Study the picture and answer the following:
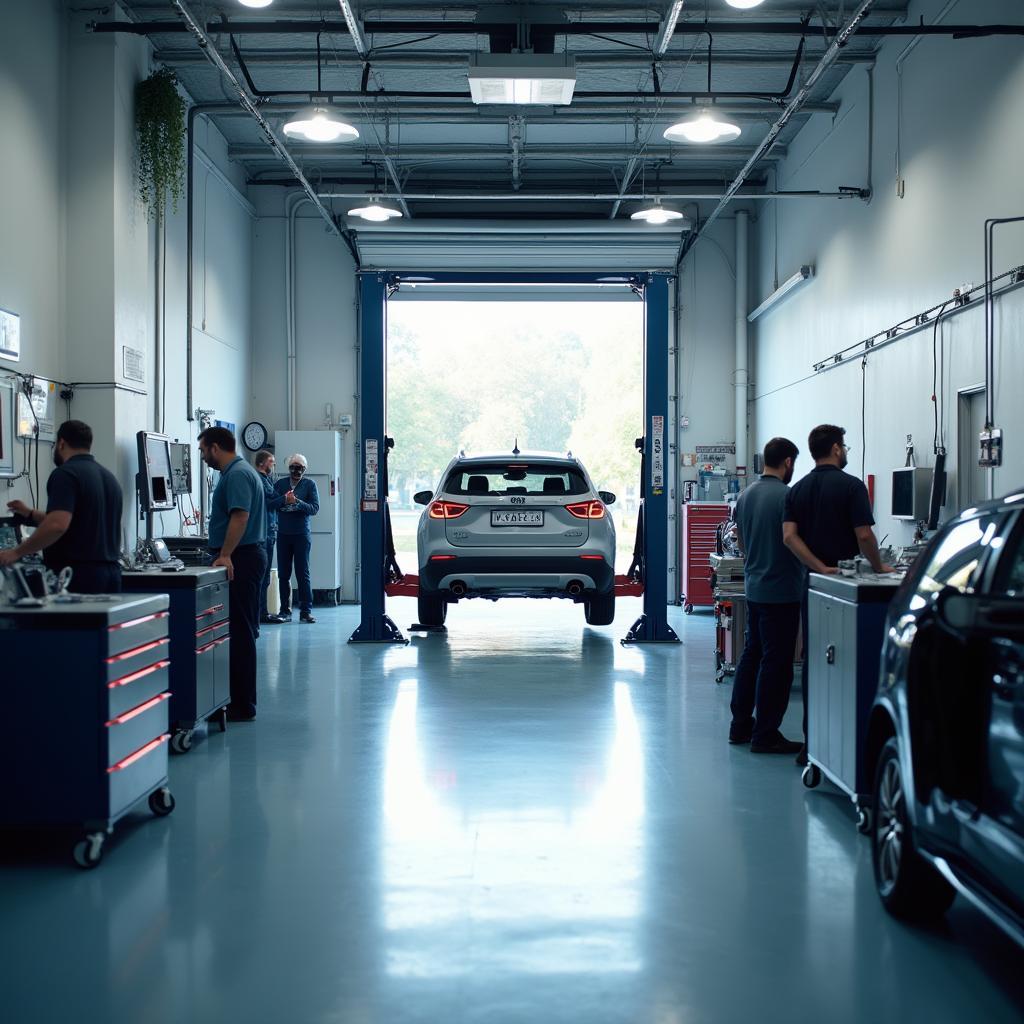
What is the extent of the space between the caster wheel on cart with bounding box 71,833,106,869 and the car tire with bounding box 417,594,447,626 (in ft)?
22.6

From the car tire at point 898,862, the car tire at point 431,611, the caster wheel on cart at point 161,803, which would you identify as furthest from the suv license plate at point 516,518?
the car tire at point 898,862

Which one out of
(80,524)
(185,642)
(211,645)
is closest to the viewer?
(80,524)

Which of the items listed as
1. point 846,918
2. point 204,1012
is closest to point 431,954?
point 204,1012

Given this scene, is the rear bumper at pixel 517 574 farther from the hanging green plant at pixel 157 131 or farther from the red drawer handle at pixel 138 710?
the red drawer handle at pixel 138 710

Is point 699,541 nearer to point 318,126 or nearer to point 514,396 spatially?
point 318,126

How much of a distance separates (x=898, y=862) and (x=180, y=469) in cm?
781

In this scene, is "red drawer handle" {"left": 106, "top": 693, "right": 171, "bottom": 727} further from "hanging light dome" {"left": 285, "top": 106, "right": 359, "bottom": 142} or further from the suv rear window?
"hanging light dome" {"left": 285, "top": 106, "right": 359, "bottom": 142}

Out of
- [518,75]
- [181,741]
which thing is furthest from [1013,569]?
[518,75]

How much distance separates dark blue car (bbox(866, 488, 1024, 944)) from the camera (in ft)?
9.03

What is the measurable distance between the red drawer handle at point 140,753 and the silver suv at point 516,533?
4730mm

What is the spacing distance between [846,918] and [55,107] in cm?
789

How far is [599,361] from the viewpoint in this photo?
35969mm

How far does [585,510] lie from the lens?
952 cm

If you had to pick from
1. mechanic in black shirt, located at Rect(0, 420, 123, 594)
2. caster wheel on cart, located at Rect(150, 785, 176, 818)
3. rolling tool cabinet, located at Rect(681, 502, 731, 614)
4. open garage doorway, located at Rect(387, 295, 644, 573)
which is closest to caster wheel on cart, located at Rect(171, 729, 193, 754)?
mechanic in black shirt, located at Rect(0, 420, 123, 594)
